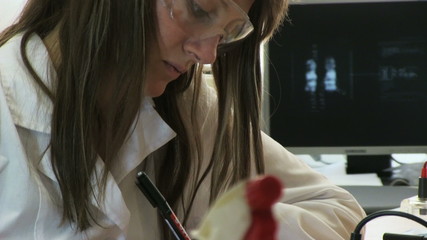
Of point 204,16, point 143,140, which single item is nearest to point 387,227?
point 143,140

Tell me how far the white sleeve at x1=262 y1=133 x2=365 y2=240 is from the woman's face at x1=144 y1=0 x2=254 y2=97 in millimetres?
267

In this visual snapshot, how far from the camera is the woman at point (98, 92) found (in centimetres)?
95

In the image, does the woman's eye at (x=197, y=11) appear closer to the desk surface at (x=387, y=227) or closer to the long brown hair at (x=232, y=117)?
the long brown hair at (x=232, y=117)

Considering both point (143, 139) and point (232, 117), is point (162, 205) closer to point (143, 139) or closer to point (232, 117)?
point (143, 139)

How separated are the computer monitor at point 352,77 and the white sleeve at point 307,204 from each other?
3.29 feet

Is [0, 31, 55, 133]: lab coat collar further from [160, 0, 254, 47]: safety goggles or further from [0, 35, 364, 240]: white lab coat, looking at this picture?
[160, 0, 254, 47]: safety goggles

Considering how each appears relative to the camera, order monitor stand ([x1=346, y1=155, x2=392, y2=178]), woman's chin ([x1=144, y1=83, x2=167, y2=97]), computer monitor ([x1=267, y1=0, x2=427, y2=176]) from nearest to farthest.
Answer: woman's chin ([x1=144, y1=83, x2=167, y2=97])
computer monitor ([x1=267, y1=0, x2=427, y2=176])
monitor stand ([x1=346, y1=155, x2=392, y2=178])

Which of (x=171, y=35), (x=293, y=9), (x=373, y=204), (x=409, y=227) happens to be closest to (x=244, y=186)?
(x=171, y=35)

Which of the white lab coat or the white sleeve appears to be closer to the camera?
the white lab coat

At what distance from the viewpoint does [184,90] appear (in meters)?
1.21

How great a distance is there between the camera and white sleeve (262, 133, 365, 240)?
1.11m

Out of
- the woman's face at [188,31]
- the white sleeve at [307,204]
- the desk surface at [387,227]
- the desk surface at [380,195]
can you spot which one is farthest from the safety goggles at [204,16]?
the desk surface at [380,195]

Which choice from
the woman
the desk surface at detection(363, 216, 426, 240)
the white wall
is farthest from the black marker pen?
the white wall

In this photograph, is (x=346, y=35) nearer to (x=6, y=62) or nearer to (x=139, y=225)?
(x=139, y=225)
